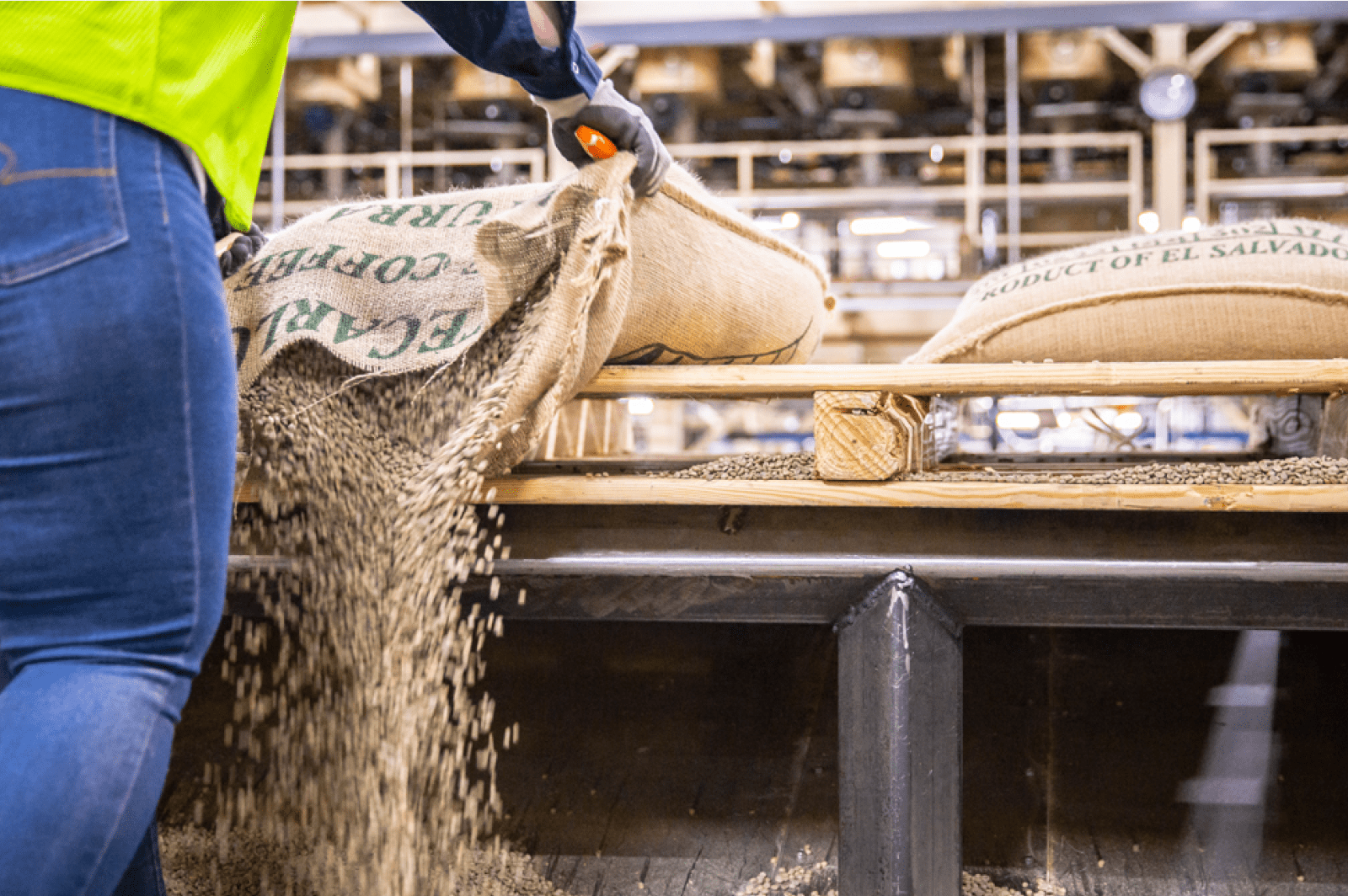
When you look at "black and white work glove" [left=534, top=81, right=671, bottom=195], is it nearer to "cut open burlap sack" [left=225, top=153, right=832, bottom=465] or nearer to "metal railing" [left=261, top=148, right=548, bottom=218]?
"cut open burlap sack" [left=225, top=153, right=832, bottom=465]

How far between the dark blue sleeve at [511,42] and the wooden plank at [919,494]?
1.68 feet

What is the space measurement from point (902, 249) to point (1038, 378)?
16.5ft

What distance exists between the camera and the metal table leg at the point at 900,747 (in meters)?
1.32

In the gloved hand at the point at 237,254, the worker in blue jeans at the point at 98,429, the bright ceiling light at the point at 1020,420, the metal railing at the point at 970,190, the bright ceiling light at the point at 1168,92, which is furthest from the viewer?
the metal railing at the point at 970,190

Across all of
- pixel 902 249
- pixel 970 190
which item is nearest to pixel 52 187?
pixel 970 190

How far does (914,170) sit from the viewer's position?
25.3ft

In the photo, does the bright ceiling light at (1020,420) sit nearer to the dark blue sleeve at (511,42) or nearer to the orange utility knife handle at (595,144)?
the orange utility knife handle at (595,144)

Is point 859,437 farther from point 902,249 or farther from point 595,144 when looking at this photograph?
point 902,249

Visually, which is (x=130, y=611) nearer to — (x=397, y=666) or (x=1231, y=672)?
(x=397, y=666)

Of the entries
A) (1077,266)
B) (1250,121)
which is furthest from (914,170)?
(1077,266)

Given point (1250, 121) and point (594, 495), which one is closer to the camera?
point (594, 495)

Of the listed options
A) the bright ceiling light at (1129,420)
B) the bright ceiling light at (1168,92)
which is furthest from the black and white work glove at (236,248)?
the bright ceiling light at (1168,92)

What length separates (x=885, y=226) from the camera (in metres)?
6.17

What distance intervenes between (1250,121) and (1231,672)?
6.80 meters
